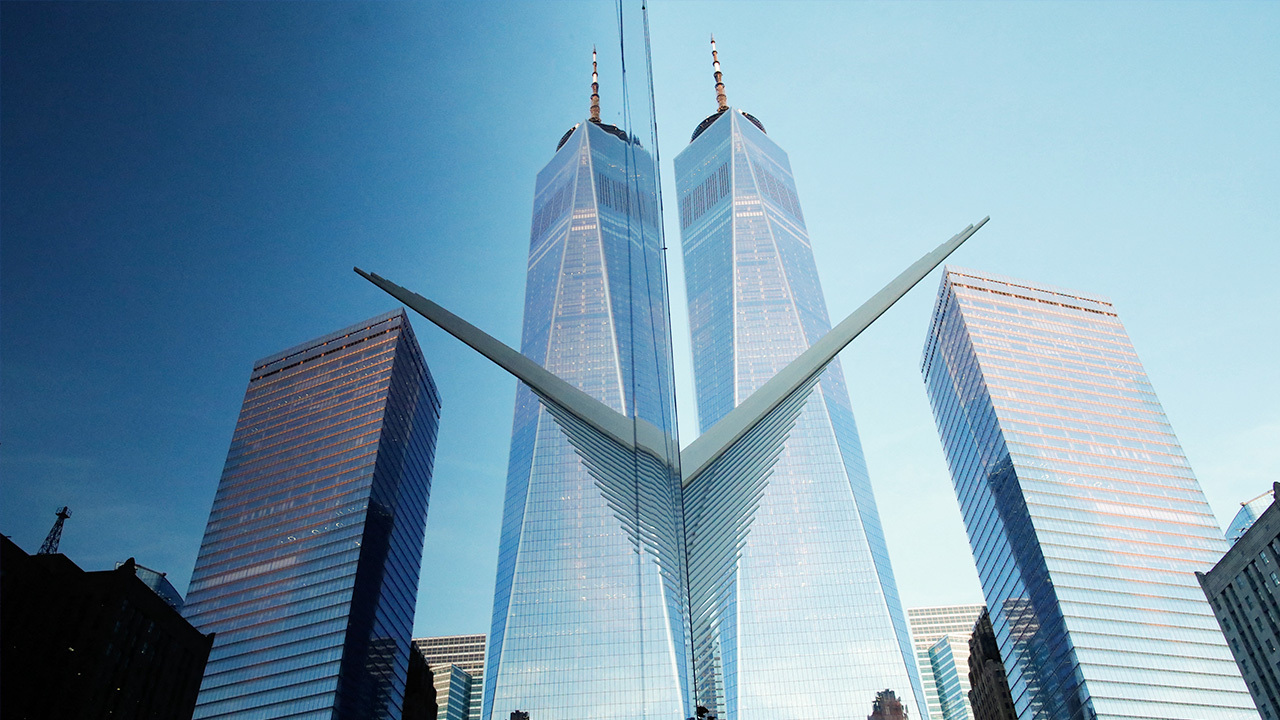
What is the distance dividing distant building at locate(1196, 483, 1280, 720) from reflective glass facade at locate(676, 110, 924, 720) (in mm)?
37036

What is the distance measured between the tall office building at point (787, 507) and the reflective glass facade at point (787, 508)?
179 mm

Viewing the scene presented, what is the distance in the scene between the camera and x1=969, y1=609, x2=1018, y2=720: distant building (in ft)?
286

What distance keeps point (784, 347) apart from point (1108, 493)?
2330 inches

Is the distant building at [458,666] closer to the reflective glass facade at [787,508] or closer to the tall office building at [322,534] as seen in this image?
the reflective glass facade at [787,508]

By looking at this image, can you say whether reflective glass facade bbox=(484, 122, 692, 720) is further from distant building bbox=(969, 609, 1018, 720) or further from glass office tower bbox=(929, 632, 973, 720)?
glass office tower bbox=(929, 632, 973, 720)

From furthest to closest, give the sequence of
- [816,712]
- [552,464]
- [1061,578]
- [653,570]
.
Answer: [552,464] < [816,712] < [1061,578] < [653,570]

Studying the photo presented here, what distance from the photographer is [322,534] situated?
275 feet

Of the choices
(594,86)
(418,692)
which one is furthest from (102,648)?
(418,692)

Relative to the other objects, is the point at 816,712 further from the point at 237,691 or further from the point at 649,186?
the point at 649,186

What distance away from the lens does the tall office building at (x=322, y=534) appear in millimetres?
76438

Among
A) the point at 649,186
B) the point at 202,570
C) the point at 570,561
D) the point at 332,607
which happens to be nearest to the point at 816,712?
the point at 570,561

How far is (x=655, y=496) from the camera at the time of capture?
12320mm

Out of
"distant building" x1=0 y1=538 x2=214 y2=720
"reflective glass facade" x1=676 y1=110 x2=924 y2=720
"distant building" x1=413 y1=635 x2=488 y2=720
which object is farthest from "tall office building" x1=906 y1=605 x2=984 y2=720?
"distant building" x1=0 y1=538 x2=214 y2=720

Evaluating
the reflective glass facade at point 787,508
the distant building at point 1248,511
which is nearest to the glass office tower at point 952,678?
the reflective glass facade at point 787,508
